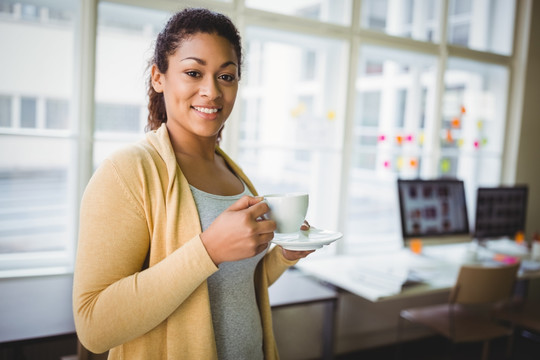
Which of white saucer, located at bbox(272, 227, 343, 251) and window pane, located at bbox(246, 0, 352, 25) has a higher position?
window pane, located at bbox(246, 0, 352, 25)

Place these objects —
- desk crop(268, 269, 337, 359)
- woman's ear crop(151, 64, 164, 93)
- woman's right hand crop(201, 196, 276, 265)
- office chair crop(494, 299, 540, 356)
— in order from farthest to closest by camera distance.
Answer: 1. office chair crop(494, 299, 540, 356)
2. desk crop(268, 269, 337, 359)
3. woman's ear crop(151, 64, 164, 93)
4. woman's right hand crop(201, 196, 276, 265)

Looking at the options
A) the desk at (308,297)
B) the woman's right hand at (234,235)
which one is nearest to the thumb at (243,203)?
the woman's right hand at (234,235)

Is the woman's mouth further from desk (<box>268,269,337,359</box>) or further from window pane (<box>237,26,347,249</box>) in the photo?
window pane (<box>237,26,347,249</box>)

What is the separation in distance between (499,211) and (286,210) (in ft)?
8.90

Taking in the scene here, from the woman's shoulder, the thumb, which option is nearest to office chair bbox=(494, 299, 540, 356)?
the thumb

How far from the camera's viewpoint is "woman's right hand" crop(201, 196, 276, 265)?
2.43 feet

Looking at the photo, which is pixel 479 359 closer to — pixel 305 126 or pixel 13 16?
pixel 305 126

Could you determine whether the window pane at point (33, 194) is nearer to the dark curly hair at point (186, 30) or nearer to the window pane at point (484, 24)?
the dark curly hair at point (186, 30)

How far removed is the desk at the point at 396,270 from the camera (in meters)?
2.16

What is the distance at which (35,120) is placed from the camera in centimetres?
220

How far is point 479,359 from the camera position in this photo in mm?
3051

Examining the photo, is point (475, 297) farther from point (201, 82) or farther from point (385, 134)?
point (201, 82)

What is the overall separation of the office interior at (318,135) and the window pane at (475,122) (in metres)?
0.01

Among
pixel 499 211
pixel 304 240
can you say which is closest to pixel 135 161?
pixel 304 240
